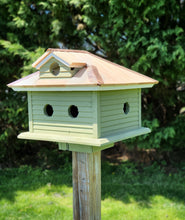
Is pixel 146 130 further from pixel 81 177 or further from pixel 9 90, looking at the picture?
pixel 9 90

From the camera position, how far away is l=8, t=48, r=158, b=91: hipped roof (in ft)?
6.61

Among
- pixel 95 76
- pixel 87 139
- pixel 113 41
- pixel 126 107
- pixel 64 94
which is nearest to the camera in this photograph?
pixel 95 76

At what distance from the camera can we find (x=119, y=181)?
533 centimetres

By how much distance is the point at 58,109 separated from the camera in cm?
234

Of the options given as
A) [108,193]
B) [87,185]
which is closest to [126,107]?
[87,185]

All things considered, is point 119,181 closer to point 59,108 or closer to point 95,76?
point 59,108

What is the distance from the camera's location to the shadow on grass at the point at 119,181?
475 centimetres

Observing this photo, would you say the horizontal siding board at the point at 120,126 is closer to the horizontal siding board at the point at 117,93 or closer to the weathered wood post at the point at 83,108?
the weathered wood post at the point at 83,108

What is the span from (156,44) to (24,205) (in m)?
3.51

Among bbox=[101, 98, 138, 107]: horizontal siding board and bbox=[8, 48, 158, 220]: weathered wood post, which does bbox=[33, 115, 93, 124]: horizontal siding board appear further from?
bbox=[101, 98, 138, 107]: horizontal siding board

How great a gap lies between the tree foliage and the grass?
733mm

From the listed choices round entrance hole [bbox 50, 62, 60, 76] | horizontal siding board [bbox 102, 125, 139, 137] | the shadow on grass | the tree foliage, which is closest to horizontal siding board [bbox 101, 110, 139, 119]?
horizontal siding board [bbox 102, 125, 139, 137]

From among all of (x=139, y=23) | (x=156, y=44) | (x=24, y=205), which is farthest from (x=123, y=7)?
(x=24, y=205)

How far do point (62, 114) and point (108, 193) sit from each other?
2.99 m
